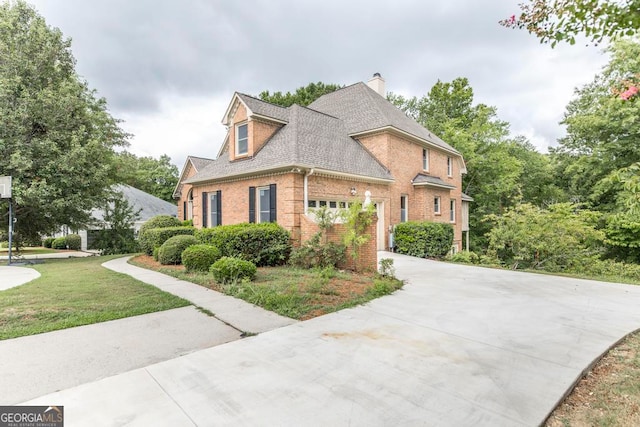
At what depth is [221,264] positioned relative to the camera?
7.62 meters

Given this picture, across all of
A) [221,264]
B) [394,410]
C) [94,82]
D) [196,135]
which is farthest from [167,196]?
[394,410]

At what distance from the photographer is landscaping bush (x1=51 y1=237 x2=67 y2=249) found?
25.8 metres

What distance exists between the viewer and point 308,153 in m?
12.3

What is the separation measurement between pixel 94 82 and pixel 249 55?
10814 millimetres

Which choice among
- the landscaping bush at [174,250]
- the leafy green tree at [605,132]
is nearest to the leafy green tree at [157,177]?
the landscaping bush at [174,250]

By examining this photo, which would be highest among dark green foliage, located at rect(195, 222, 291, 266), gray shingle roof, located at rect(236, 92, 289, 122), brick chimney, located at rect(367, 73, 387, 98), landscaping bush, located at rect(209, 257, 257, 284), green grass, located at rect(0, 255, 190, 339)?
brick chimney, located at rect(367, 73, 387, 98)

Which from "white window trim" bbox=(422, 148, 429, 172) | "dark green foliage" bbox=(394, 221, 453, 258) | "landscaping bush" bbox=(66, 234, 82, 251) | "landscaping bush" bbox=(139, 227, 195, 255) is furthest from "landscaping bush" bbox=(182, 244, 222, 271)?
"landscaping bush" bbox=(66, 234, 82, 251)

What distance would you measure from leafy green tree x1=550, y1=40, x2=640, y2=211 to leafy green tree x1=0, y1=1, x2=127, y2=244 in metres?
26.8

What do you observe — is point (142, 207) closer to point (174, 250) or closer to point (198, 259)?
point (174, 250)

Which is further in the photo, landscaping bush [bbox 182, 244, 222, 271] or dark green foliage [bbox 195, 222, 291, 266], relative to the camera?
dark green foliage [bbox 195, 222, 291, 266]

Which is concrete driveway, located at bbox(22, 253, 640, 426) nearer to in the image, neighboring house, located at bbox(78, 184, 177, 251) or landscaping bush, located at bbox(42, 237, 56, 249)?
neighboring house, located at bbox(78, 184, 177, 251)

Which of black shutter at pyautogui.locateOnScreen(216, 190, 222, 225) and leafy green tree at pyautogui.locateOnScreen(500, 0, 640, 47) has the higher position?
leafy green tree at pyautogui.locateOnScreen(500, 0, 640, 47)

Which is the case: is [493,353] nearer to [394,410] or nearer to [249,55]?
[394,410]

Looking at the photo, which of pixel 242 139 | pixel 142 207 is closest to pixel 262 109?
pixel 242 139
